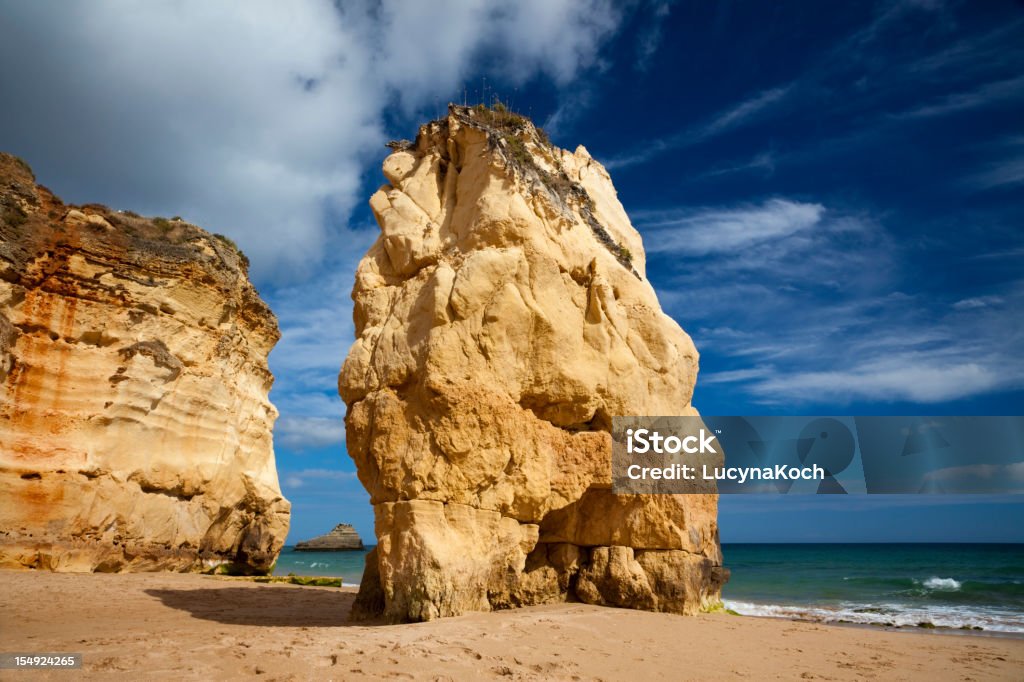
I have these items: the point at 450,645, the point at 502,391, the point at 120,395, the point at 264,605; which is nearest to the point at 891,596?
the point at 502,391

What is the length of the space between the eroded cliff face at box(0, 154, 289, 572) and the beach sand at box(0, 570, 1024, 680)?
106 inches

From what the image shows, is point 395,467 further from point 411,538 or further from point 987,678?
point 987,678

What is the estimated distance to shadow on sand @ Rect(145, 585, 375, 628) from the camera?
27.4ft

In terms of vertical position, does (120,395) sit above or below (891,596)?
above

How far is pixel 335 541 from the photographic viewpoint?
5809cm

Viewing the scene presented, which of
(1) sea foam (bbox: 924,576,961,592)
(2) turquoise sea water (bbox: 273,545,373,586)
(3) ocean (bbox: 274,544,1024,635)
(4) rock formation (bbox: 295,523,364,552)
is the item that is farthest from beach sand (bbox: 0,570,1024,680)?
(4) rock formation (bbox: 295,523,364,552)

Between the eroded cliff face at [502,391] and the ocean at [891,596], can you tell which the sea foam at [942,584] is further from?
the eroded cliff face at [502,391]

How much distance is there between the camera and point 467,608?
7.54m

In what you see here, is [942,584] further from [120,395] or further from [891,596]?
[120,395]

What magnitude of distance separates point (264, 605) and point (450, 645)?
18.0 feet

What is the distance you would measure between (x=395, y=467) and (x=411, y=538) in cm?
86

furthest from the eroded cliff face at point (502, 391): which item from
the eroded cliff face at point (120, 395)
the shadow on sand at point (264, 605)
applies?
the eroded cliff face at point (120, 395)

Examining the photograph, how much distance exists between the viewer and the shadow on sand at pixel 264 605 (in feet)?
27.4

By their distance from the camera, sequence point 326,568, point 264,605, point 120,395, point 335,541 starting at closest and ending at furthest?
point 264,605
point 120,395
point 326,568
point 335,541
